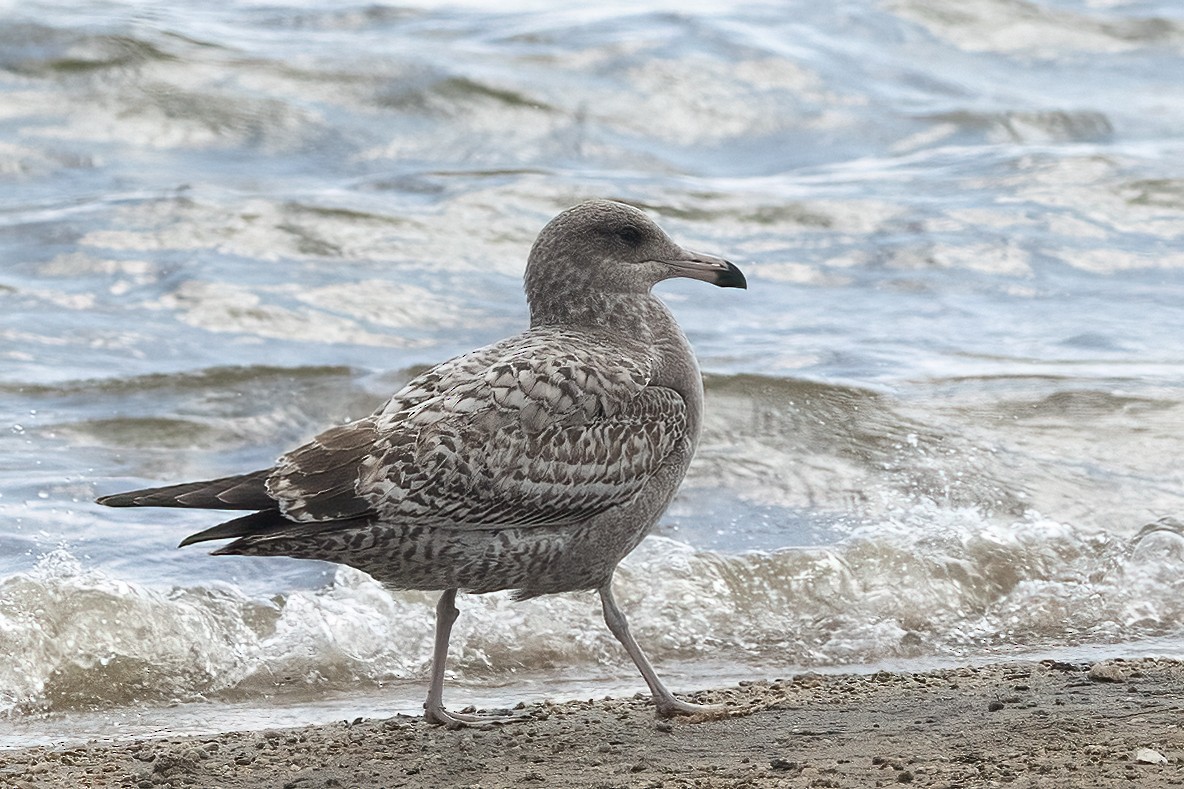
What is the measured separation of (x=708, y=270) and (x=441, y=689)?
Answer: 5.69ft

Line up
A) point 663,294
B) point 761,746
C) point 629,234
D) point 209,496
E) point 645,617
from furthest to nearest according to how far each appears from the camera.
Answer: point 663,294
point 645,617
point 629,234
point 761,746
point 209,496

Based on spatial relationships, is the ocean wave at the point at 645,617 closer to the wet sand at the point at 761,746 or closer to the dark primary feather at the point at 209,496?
the wet sand at the point at 761,746

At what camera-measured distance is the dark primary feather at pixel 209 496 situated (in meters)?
4.78

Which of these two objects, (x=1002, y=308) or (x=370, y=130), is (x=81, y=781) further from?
(x=370, y=130)

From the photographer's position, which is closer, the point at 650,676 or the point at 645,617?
the point at 650,676

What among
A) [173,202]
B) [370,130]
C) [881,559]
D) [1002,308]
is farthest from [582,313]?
[370,130]

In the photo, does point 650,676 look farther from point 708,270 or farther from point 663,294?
point 663,294

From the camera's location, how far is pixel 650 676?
18.3 feet

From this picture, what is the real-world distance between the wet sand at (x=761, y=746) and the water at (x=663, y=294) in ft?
1.67

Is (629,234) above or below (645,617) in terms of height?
above

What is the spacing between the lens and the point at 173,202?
1237cm

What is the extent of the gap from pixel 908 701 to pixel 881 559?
1.53 metres

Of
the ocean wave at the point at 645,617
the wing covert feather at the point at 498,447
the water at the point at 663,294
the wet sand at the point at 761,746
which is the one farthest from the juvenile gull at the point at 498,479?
the water at the point at 663,294

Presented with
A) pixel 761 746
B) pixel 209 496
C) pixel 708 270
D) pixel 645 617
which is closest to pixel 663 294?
pixel 645 617
